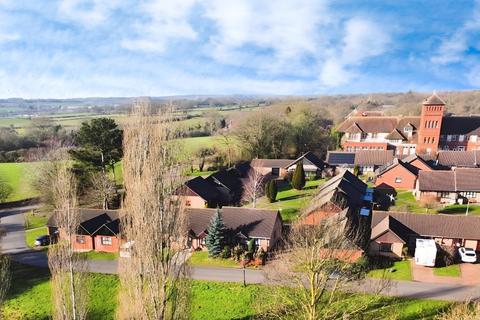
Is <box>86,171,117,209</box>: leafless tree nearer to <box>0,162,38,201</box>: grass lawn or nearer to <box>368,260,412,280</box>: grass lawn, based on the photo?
<box>0,162,38,201</box>: grass lawn

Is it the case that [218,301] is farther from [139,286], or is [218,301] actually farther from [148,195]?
[148,195]

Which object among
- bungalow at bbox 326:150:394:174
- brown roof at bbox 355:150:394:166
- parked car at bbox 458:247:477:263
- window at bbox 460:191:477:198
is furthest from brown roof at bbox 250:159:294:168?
parked car at bbox 458:247:477:263

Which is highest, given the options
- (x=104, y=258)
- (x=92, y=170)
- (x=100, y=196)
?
(x=92, y=170)

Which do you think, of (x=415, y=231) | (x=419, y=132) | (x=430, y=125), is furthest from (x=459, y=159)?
(x=415, y=231)

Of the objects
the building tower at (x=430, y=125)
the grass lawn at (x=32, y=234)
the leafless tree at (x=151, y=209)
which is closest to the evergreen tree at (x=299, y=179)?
the building tower at (x=430, y=125)

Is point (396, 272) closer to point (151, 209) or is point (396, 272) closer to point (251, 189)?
point (151, 209)

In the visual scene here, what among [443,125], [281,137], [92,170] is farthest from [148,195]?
[443,125]
